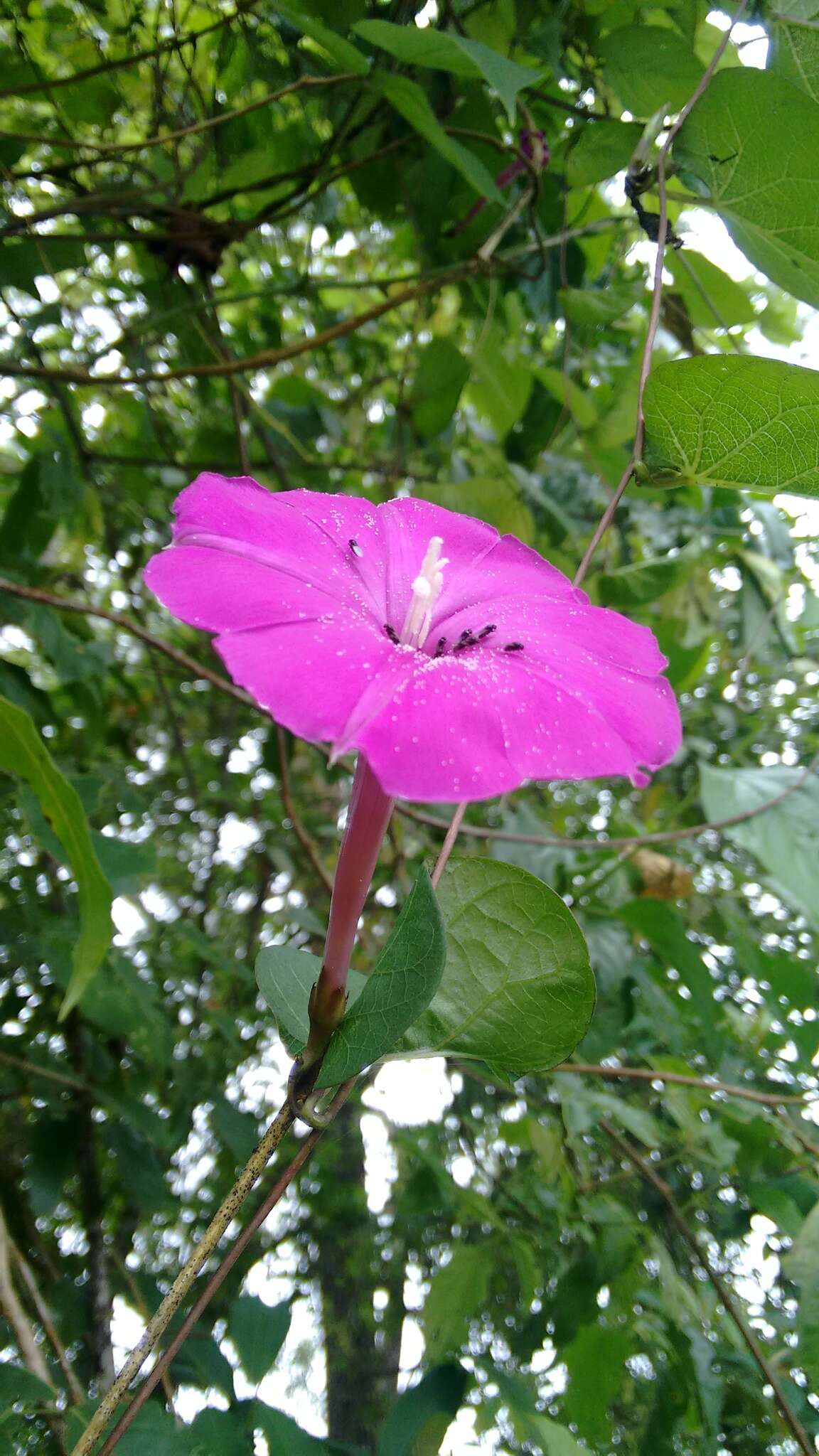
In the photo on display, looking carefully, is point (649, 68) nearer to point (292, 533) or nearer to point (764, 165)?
point (764, 165)

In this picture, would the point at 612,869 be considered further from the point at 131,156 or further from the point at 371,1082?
the point at 131,156

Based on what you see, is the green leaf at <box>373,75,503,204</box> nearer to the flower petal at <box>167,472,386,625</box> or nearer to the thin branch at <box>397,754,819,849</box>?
the flower petal at <box>167,472,386,625</box>

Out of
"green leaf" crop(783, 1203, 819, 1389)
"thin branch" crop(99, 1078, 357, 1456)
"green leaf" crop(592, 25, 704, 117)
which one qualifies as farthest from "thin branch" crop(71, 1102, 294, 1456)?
"green leaf" crop(592, 25, 704, 117)

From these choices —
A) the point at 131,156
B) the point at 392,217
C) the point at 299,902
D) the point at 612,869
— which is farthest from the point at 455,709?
the point at 299,902

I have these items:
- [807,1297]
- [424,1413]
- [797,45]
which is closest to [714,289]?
[797,45]

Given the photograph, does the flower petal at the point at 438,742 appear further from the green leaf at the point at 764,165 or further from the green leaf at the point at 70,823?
the green leaf at the point at 764,165

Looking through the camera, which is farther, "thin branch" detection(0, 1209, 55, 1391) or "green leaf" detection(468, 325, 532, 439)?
"green leaf" detection(468, 325, 532, 439)

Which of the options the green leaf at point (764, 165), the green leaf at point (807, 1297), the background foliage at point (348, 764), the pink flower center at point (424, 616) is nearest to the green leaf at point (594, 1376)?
the background foliage at point (348, 764)
